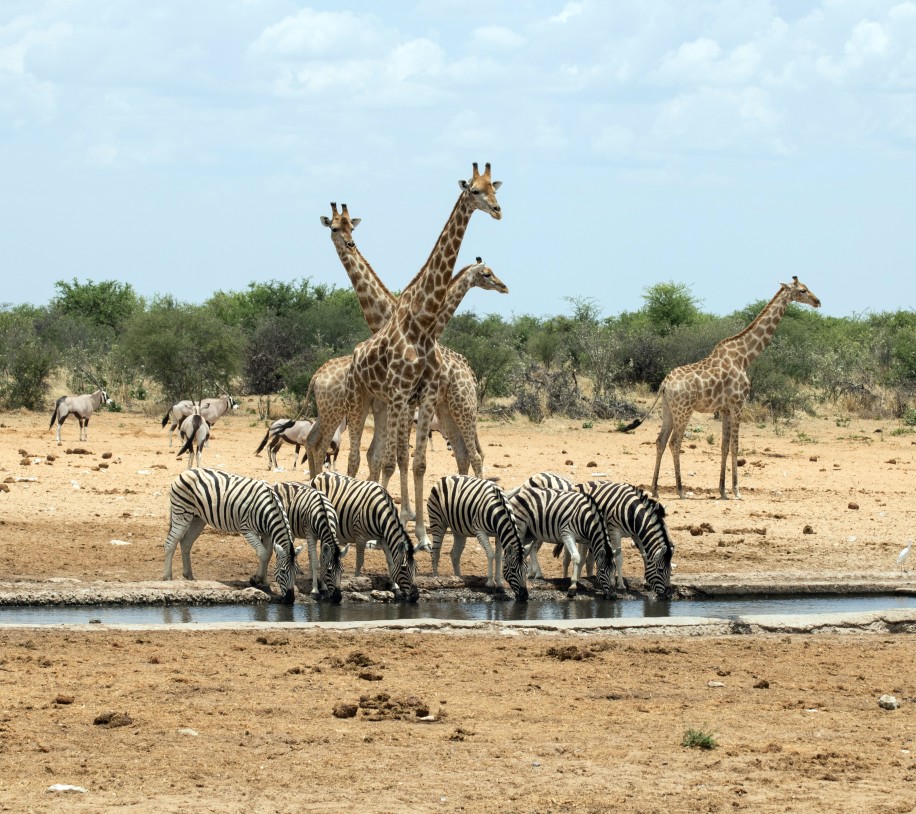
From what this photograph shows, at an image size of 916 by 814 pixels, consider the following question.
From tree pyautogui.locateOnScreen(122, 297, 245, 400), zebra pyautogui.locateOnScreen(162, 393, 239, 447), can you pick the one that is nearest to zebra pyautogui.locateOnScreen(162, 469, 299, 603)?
zebra pyautogui.locateOnScreen(162, 393, 239, 447)

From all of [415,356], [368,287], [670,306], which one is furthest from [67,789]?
[670,306]

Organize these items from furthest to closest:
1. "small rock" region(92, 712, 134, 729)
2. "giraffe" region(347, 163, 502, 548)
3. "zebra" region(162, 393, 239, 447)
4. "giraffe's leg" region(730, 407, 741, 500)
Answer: "zebra" region(162, 393, 239, 447), "giraffe's leg" region(730, 407, 741, 500), "giraffe" region(347, 163, 502, 548), "small rock" region(92, 712, 134, 729)

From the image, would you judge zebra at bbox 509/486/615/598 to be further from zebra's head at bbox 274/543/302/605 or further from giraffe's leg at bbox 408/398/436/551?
zebra's head at bbox 274/543/302/605

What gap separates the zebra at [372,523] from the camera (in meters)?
12.3

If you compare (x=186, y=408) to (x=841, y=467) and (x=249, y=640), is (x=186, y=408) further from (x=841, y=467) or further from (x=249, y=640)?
(x=249, y=640)

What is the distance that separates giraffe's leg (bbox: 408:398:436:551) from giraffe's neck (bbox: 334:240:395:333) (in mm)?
1510

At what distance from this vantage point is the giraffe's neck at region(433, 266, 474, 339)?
15.2 m

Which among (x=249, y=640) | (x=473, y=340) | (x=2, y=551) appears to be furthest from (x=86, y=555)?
(x=473, y=340)

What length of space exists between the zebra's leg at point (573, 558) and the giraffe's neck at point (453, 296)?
3107 mm

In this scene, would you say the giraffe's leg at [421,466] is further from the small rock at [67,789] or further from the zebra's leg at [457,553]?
the small rock at [67,789]

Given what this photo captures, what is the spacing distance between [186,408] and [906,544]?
42.7ft

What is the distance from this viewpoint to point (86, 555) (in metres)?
13.8

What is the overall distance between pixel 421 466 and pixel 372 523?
2106 mm

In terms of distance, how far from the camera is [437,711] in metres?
8.05
